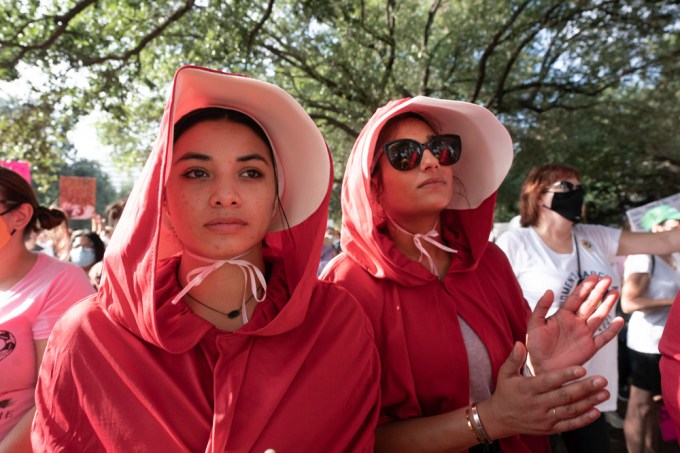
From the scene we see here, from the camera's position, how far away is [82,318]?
5.23 feet

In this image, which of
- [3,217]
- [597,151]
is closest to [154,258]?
[3,217]

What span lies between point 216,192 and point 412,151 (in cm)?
91

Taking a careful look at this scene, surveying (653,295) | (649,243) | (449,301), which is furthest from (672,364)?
(653,295)

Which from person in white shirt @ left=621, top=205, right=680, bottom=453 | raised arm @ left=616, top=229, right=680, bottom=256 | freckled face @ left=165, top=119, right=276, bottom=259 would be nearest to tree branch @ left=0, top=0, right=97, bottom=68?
freckled face @ left=165, top=119, right=276, bottom=259

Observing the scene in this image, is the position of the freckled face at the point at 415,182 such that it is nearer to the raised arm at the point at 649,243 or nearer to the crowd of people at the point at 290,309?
the crowd of people at the point at 290,309

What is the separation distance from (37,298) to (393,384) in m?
1.61

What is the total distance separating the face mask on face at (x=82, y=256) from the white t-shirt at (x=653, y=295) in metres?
4.61

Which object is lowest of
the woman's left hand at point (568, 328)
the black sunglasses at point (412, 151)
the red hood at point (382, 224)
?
the woman's left hand at point (568, 328)

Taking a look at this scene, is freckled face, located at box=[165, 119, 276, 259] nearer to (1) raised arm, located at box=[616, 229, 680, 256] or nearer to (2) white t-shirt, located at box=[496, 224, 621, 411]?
(2) white t-shirt, located at box=[496, 224, 621, 411]

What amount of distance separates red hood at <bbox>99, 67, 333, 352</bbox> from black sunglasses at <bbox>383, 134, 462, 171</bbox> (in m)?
0.46

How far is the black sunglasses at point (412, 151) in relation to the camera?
2.24 m

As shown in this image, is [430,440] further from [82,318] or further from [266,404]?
[82,318]

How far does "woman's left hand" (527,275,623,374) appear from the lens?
1754mm

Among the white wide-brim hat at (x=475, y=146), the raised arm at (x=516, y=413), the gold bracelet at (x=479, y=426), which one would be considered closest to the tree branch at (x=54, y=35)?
the white wide-brim hat at (x=475, y=146)
